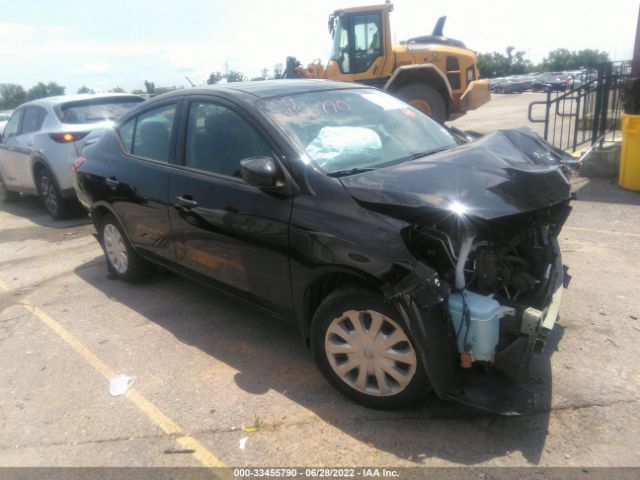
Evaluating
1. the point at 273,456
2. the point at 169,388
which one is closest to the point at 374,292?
the point at 273,456

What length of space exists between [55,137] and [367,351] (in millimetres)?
6358

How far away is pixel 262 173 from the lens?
119 inches

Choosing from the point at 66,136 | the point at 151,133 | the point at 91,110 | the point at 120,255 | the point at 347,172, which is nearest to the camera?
the point at 347,172

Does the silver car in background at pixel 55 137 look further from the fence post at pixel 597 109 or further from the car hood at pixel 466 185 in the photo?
the fence post at pixel 597 109

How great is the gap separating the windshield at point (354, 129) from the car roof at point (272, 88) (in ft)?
0.28

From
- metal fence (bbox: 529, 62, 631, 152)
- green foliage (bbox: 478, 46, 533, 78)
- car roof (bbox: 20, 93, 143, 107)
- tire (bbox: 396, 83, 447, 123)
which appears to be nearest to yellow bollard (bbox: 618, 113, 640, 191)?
metal fence (bbox: 529, 62, 631, 152)

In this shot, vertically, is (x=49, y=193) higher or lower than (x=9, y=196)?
higher

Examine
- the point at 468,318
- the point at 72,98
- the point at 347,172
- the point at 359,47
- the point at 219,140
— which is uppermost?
the point at 359,47

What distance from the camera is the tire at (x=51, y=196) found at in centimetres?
767

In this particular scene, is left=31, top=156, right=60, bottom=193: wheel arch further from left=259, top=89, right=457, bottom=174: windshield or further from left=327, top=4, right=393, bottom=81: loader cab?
left=327, top=4, right=393, bottom=81: loader cab

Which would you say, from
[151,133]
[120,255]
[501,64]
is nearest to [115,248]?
[120,255]

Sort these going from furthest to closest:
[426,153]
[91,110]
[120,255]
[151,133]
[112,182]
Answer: [91,110] → [120,255] → [112,182] → [151,133] → [426,153]

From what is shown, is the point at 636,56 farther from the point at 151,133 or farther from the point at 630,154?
the point at 151,133

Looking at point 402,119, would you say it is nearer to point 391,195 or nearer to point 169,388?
point 391,195
